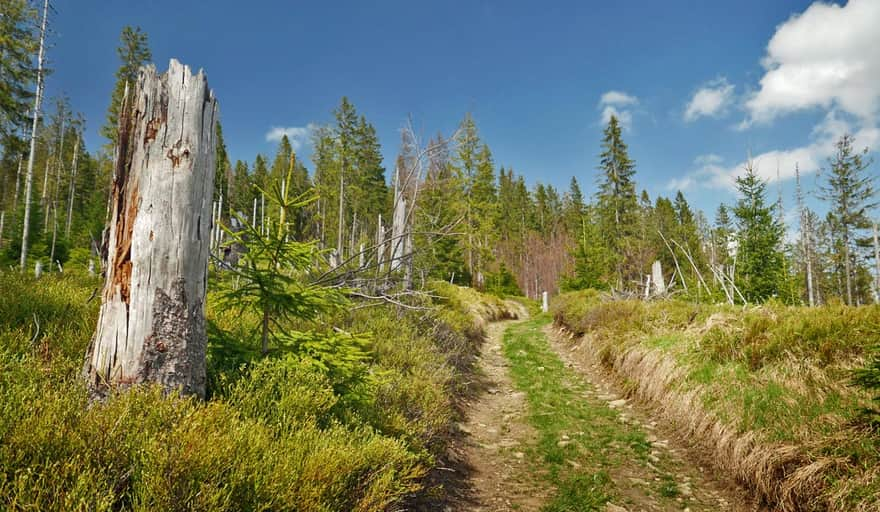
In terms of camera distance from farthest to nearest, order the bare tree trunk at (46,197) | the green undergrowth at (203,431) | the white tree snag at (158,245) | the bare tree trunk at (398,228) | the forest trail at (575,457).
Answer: the bare tree trunk at (46,197) < the bare tree trunk at (398,228) < the forest trail at (575,457) < the white tree snag at (158,245) < the green undergrowth at (203,431)

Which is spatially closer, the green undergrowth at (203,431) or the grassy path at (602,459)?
the green undergrowth at (203,431)

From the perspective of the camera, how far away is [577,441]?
18.5 ft

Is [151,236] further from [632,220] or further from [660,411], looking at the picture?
[632,220]

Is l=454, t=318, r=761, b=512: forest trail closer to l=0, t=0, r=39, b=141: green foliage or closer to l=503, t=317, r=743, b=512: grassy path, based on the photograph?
l=503, t=317, r=743, b=512: grassy path

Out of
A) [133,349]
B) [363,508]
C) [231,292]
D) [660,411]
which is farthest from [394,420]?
[660,411]

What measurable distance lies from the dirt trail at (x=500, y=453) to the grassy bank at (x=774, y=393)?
6.60 ft

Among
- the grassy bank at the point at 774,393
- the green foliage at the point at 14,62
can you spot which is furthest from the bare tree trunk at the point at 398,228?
the green foliage at the point at 14,62

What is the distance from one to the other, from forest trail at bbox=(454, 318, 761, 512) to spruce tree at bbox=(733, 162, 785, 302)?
10229mm

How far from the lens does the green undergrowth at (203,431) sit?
73.4 inches

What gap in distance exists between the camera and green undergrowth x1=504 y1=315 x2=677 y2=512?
425cm

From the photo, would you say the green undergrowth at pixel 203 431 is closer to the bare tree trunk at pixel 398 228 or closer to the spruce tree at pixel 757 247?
the bare tree trunk at pixel 398 228

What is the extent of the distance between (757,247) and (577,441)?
1370cm

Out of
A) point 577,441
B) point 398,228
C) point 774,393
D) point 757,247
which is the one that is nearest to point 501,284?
point 757,247

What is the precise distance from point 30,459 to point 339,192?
124ft
